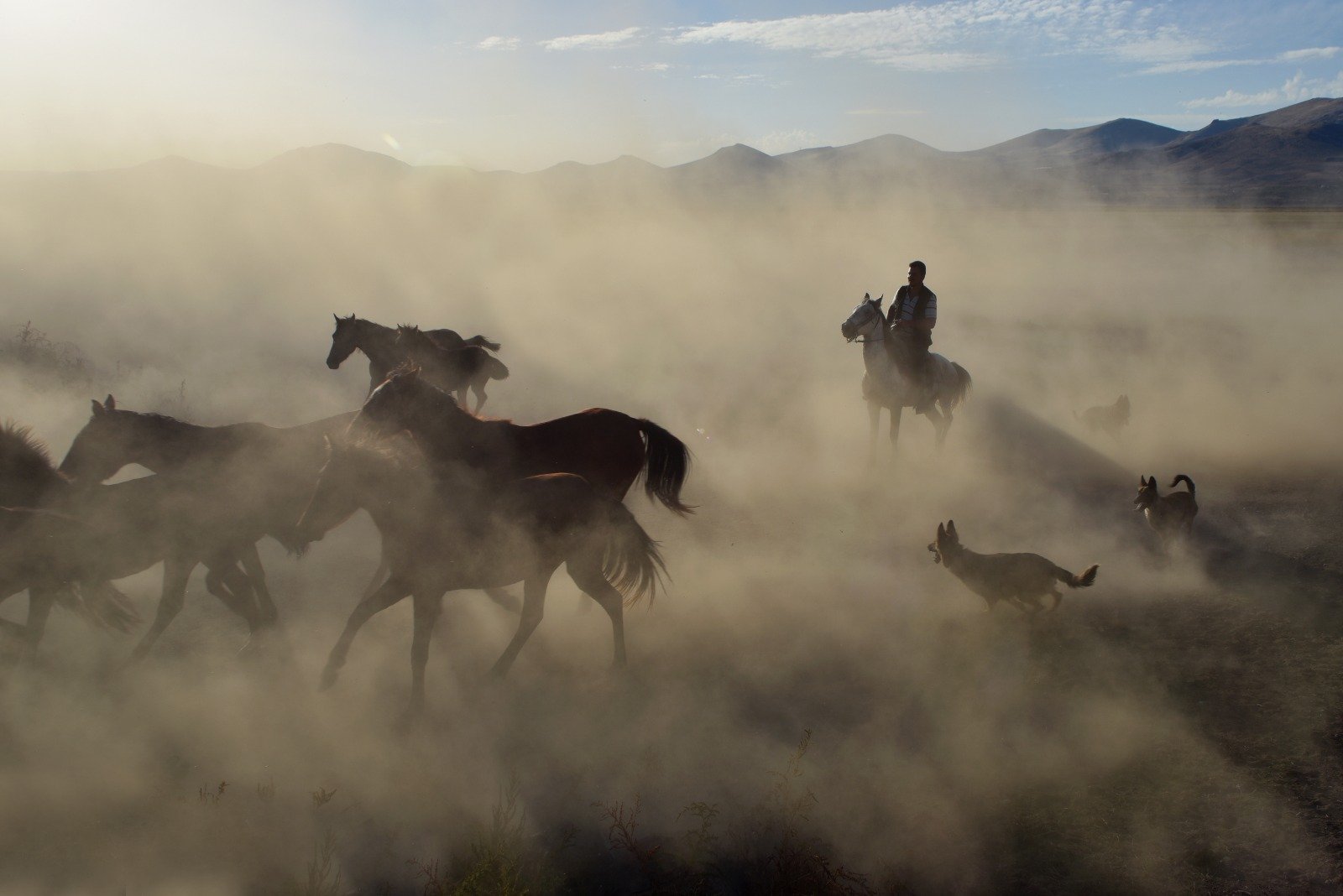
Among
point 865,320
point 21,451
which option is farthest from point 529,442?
point 865,320

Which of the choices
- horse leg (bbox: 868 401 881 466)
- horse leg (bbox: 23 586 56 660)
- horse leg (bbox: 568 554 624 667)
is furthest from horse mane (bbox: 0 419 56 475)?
horse leg (bbox: 868 401 881 466)

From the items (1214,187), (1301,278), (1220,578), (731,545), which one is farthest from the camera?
(1214,187)

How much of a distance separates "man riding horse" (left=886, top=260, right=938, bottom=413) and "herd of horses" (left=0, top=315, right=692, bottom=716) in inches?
224

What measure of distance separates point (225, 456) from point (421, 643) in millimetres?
2369

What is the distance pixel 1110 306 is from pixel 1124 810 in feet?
91.8

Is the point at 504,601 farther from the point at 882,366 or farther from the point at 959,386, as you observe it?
the point at 959,386

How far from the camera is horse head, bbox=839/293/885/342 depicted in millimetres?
11758

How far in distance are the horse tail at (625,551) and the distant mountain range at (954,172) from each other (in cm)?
8323

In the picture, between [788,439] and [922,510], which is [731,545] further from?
[788,439]

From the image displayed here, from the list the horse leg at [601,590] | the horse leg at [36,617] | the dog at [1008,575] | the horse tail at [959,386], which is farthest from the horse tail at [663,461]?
the horse tail at [959,386]

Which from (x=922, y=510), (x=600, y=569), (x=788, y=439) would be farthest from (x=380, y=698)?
(x=788, y=439)

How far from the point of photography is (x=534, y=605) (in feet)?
20.5

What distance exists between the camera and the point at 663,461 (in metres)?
7.55

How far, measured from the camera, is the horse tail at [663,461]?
7.54 metres
